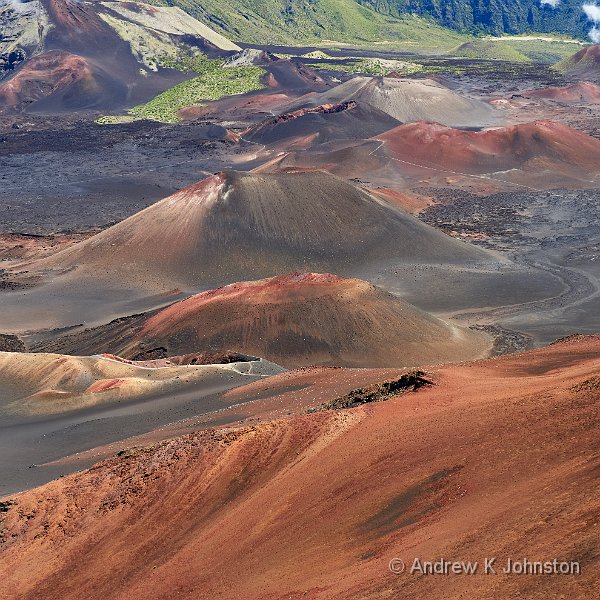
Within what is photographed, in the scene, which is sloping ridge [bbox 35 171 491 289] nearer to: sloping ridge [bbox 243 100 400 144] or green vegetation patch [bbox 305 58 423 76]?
sloping ridge [bbox 243 100 400 144]

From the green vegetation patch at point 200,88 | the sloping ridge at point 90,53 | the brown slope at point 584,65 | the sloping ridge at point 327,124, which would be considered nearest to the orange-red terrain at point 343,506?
the sloping ridge at point 327,124

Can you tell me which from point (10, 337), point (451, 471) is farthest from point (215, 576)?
point (10, 337)

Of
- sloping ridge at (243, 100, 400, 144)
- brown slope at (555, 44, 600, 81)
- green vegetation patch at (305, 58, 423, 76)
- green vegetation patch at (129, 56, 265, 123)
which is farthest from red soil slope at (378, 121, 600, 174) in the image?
green vegetation patch at (305, 58, 423, 76)

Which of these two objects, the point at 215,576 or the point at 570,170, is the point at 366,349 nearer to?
the point at 215,576

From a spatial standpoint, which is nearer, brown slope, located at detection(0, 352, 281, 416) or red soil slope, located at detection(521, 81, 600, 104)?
brown slope, located at detection(0, 352, 281, 416)

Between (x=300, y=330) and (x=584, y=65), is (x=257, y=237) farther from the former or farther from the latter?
(x=584, y=65)

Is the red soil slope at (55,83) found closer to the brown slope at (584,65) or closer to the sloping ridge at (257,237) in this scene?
the sloping ridge at (257,237)
